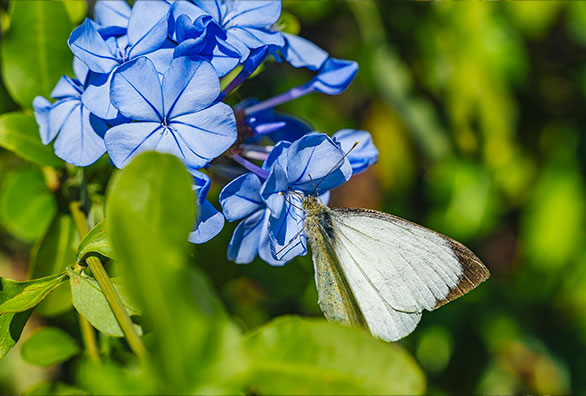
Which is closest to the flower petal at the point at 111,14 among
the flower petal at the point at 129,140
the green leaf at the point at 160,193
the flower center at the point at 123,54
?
the flower center at the point at 123,54

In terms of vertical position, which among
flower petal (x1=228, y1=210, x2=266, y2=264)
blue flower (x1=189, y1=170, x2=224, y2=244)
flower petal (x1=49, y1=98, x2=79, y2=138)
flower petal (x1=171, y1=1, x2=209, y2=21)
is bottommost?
flower petal (x1=228, y1=210, x2=266, y2=264)

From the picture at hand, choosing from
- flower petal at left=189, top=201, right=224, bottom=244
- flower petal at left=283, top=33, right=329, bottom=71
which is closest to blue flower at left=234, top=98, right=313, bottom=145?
flower petal at left=283, top=33, right=329, bottom=71

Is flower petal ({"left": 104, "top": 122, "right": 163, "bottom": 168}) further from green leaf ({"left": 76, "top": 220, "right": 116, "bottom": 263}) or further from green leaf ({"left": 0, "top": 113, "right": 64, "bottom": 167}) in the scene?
green leaf ({"left": 0, "top": 113, "right": 64, "bottom": 167})

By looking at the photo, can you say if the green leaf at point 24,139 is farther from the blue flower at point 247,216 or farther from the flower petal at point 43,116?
the blue flower at point 247,216

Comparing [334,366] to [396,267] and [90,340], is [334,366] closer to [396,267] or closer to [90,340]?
[396,267]

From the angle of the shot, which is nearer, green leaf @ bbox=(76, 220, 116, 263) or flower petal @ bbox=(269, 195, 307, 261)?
green leaf @ bbox=(76, 220, 116, 263)

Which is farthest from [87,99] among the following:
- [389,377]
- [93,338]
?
[389,377]
